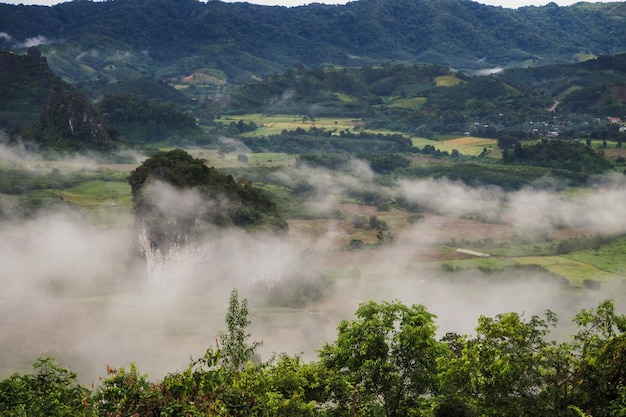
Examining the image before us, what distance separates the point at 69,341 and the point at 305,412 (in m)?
27.2

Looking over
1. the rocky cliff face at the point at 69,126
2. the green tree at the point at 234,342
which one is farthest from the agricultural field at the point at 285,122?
the green tree at the point at 234,342

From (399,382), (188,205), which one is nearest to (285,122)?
(188,205)

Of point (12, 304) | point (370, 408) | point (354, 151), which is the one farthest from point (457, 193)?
point (370, 408)

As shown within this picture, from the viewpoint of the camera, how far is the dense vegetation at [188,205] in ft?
181

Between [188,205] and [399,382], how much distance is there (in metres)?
37.5

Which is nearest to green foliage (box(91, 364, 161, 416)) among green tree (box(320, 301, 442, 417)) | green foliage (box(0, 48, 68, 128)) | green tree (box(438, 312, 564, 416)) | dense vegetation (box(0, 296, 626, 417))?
dense vegetation (box(0, 296, 626, 417))

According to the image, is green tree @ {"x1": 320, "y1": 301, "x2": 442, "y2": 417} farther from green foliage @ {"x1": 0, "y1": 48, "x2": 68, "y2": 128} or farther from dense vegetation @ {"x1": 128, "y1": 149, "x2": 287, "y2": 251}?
green foliage @ {"x1": 0, "y1": 48, "x2": 68, "y2": 128}

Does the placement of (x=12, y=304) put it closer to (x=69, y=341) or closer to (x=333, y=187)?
(x=69, y=341)

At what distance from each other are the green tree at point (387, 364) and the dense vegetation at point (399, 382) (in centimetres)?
4

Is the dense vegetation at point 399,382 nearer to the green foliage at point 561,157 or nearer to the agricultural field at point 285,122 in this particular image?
the green foliage at point 561,157

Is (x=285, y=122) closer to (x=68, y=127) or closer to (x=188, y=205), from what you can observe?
(x=68, y=127)

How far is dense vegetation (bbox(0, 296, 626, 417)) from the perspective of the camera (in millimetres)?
18188

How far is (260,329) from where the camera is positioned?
152 ft

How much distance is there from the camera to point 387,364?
2186 centimetres
